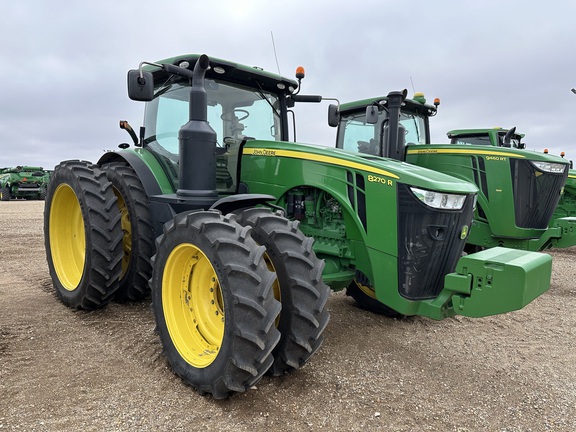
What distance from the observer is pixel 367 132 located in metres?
7.17

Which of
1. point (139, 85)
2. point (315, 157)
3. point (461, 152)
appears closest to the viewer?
point (139, 85)

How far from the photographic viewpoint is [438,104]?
7555 millimetres

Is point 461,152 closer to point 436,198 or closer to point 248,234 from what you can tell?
point 436,198

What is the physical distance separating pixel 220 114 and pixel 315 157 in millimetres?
1105

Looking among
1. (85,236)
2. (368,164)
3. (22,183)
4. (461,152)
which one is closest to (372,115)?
(368,164)

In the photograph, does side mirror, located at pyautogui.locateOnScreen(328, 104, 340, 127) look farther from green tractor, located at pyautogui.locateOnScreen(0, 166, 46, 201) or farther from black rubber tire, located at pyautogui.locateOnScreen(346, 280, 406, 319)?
green tractor, located at pyautogui.locateOnScreen(0, 166, 46, 201)

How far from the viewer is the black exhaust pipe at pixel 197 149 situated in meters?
3.32

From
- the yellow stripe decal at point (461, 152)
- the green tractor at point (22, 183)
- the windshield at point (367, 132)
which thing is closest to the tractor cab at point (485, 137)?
the windshield at point (367, 132)

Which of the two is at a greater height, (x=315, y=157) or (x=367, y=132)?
(x=367, y=132)

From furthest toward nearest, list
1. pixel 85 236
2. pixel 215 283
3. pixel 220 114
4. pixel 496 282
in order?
pixel 220 114 < pixel 85 236 < pixel 215 283 < pixel 496 282

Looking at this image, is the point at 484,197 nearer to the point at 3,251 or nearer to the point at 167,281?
the point at 167,281

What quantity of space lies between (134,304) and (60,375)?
1.53 m

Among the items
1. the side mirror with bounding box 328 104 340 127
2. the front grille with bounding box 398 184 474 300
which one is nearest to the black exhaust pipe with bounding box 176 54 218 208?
the front grille with bounding box 398 184 474 300

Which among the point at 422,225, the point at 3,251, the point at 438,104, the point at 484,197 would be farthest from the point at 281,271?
the point at 3,251
